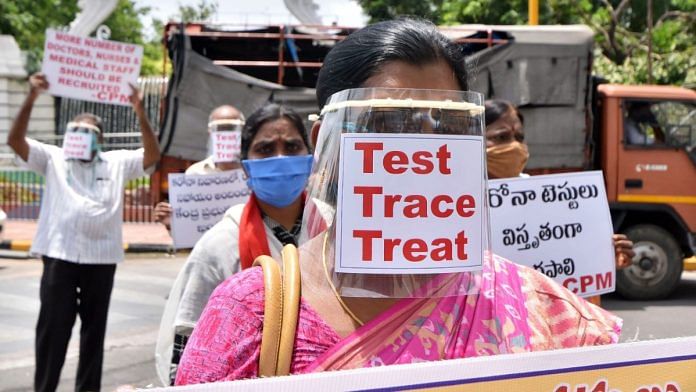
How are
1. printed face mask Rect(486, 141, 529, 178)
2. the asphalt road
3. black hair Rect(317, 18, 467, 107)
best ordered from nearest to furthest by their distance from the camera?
black hair Rect(317, 18, 467, 107)
printed face mask Rect(486, 141, 529, 178)
the asphalt road

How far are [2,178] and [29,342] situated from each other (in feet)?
48.7

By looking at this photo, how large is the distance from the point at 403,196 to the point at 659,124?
30.8 feet

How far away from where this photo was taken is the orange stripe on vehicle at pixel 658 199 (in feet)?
32.8

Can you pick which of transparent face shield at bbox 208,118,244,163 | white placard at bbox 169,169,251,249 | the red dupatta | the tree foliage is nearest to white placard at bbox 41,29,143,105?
transparent face shield at bbox 208,118,244,163

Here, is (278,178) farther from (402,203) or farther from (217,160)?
(217,160)

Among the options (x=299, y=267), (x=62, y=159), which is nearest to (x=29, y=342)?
(x=62, y=159)

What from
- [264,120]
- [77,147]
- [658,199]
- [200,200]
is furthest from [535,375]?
[658,199]

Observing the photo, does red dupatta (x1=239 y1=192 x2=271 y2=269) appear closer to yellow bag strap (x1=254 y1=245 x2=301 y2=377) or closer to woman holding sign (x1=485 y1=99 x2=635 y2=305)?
woman holding sign (x1=485 y1=99 x2=635 y2=305)

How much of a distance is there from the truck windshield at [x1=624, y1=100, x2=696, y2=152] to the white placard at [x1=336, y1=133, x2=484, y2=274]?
909cm

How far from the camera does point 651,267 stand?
10094 mm

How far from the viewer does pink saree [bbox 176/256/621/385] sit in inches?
54.4

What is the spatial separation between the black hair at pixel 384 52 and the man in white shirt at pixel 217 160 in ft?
12.0

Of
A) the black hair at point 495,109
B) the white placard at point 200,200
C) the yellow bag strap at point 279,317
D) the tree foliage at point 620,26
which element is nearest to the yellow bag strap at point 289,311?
the yellow bag strap at point 279,317

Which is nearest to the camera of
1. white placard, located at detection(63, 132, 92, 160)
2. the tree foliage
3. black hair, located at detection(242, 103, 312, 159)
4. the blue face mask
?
the blue face mask
